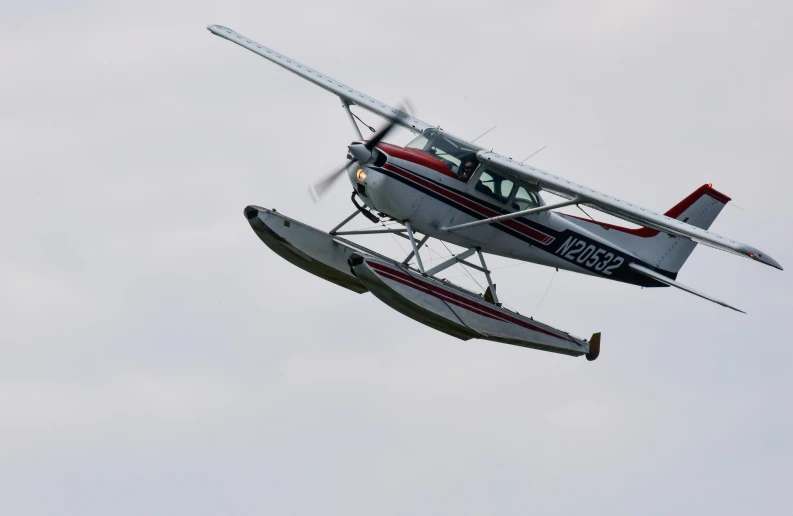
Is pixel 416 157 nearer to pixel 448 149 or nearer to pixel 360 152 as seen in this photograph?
pixel 448 149

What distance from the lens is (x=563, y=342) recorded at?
29719mm

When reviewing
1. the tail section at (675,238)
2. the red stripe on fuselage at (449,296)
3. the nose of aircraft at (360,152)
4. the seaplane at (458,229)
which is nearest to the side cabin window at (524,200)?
the seaplane at (458,229)

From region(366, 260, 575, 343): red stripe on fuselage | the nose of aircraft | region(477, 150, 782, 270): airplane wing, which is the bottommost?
region(366, 260, 575, 343): red stripe on fuselage

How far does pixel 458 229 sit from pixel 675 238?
5340 mm

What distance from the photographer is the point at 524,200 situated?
95.5 feet

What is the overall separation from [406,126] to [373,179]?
2.42 meters

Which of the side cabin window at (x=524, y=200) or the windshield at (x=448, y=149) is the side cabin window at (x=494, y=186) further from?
the windshield at (x=448, y=149)

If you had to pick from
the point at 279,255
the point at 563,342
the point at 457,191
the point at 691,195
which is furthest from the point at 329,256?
the point at 691,195

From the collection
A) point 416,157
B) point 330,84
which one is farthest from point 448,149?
point 330,84

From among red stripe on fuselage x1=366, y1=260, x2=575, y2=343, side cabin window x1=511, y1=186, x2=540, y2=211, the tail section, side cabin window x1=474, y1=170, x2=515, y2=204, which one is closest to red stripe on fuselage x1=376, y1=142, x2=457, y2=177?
side cabin window x1=474, y1=170, x2=515, y2=204

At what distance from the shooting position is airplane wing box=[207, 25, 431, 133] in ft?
97.2

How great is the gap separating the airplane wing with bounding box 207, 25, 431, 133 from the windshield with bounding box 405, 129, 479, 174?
1.93ft

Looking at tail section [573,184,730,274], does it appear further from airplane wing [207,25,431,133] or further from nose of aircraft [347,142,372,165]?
nose of aircraft [347,142,372,165]

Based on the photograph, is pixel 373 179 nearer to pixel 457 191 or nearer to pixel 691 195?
pixel 457 191
